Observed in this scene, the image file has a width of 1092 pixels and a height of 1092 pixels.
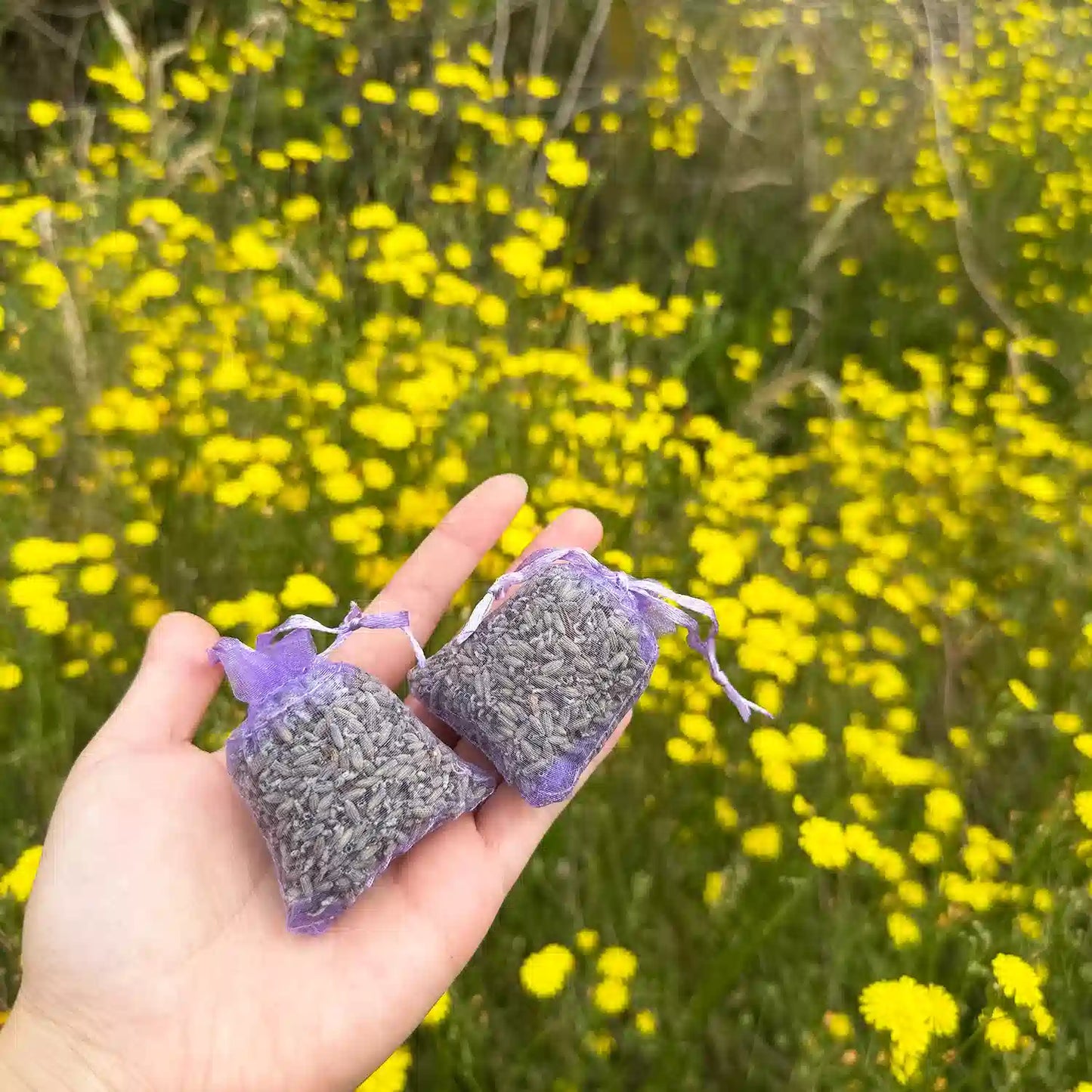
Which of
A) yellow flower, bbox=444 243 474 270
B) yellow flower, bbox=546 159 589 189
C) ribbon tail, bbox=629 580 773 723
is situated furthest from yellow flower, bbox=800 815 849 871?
yellow flower, bbox=546 159 589 189

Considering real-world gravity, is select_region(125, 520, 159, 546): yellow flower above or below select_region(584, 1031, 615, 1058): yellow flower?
above

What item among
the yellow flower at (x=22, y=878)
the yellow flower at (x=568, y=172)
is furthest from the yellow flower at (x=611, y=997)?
the yellow flower at (x=568, y=172)

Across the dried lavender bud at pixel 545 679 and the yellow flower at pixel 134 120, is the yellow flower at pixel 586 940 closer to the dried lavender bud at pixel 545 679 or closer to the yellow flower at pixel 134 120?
the dried lavender bud at pixel 545 679

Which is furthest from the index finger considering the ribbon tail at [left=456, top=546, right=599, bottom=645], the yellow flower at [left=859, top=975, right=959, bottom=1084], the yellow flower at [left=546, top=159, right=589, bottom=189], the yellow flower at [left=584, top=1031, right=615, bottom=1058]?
the yellow flower at [left=546, top=159, right=589, bottom=189]

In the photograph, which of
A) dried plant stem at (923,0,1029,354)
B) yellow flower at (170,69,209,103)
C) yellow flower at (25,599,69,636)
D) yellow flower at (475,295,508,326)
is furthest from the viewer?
dried plant stem at (923,0,1029,354)

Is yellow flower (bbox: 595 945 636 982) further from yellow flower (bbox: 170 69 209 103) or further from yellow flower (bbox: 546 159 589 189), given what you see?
yellow flower (bbox: 170 69 209 103)

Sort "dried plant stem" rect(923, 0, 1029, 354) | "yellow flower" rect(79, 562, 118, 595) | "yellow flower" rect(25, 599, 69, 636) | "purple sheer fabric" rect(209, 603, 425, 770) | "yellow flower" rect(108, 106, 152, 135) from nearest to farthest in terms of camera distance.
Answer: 1. "purple sheer fabric" rect(209, 603, 425, 770)
2. "yellow flower" rect(25, 599, 69, 636)
3. "yellow flower" rect(79, 562, 118, 595)
4. "yellow flower" rect(108, 106, 152, 135)
5. "dried plant stem" rect(923, 0, 1029, 354)

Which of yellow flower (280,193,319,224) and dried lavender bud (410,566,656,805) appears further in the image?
yellow flower (280,193,319,224)

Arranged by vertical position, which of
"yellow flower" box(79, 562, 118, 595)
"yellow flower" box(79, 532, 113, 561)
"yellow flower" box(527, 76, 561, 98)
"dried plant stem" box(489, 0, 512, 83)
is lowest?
"yellow flower" box(79, 562, 118, 595)

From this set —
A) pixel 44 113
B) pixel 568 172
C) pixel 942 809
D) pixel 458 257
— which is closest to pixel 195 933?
pixel 942 809
